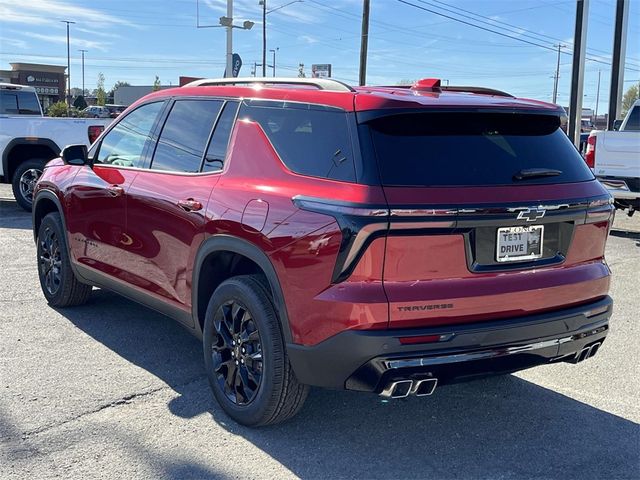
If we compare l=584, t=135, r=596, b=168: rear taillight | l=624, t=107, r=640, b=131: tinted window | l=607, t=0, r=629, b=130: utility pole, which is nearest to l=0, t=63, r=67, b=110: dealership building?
l=607, t=0, r=629, b=130: utility pole

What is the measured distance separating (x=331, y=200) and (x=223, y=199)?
2.80 feet

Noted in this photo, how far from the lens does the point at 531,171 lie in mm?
3379

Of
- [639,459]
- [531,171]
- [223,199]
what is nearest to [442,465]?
[639,459]

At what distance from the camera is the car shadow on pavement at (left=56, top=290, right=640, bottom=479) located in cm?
331

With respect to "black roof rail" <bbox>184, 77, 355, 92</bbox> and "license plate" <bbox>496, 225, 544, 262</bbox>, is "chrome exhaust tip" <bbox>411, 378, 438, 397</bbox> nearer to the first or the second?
"license plate" <bbox>496, 225, 544, 262</bbox>

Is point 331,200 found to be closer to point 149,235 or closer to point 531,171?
point 531,171

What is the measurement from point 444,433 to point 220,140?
6.84 feet

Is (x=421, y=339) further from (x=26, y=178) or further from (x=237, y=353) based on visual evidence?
(x=26, y=178)

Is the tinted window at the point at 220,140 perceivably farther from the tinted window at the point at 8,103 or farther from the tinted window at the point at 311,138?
the tinted window at the point at 8,103

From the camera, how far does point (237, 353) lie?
3.71m

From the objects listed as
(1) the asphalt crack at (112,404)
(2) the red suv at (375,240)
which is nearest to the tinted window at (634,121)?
(2) the red suv at (375,240)

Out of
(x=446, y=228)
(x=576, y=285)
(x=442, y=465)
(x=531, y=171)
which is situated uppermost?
(x=531, y=171)

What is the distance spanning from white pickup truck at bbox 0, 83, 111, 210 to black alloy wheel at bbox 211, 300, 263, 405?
8.78m

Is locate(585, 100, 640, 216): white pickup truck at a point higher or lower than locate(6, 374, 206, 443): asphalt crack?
higher
